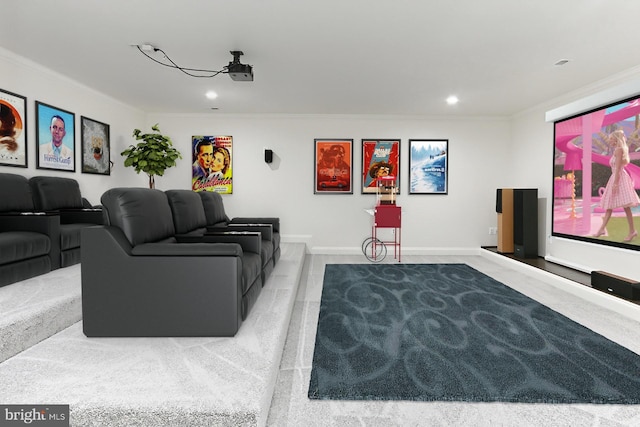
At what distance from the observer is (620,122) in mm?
3746

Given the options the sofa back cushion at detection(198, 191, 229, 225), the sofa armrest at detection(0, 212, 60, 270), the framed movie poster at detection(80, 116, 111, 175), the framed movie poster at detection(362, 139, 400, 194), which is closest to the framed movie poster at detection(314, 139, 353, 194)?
the framed movie poster at detection(362, 139, 400, 194)

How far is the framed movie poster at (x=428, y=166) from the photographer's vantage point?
6203 mm

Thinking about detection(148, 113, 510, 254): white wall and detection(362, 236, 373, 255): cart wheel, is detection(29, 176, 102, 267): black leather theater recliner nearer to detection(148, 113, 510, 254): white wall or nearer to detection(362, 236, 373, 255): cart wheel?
detection(148, 113, 510, 254): white wall

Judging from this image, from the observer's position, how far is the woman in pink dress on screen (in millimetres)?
3635

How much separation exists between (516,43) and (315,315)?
130 inches

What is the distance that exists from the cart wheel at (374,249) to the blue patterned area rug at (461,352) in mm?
2165

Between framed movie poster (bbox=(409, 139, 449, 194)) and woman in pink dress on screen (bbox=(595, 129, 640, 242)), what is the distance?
8.42 feet

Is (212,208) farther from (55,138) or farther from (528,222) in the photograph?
(528,222)

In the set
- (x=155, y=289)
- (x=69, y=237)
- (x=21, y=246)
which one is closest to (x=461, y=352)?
(x=155, y=289)

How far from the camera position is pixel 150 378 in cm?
163

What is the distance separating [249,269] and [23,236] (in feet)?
6.65

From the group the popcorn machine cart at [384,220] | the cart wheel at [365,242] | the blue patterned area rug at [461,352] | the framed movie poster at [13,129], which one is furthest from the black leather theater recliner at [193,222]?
the cart wheel at [365,242]

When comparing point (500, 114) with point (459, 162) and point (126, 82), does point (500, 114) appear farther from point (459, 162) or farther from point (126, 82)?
point (126, 82)

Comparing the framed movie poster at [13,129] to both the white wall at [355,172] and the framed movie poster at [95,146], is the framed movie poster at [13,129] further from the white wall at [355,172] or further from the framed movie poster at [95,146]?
the white wall at [355,172]
